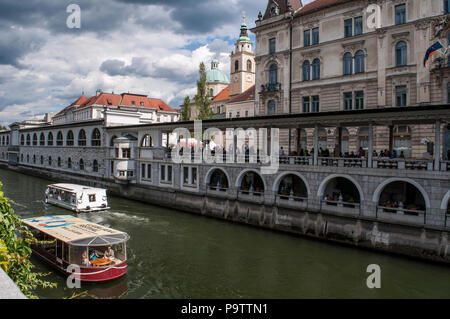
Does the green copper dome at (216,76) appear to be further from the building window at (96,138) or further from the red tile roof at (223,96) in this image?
the building window at (96,138)

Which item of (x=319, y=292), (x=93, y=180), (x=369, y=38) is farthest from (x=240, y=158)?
(x=93, y=180)

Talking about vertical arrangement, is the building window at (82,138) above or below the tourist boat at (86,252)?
above

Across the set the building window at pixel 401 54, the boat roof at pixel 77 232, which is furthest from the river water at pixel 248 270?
the building window at pixel 401 54

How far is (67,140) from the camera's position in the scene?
62.2 metres

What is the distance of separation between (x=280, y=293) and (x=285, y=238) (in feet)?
30.8

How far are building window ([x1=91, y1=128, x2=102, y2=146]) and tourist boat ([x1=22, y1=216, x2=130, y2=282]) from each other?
32060 millimetres

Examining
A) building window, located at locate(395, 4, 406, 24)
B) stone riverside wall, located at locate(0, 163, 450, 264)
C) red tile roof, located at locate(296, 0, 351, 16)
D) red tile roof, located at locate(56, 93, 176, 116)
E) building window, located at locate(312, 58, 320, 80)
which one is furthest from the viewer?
red tile roof, located at locate(56, 93, 176, 116)

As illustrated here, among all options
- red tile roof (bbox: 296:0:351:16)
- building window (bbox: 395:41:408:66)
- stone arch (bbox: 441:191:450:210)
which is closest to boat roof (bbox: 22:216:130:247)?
stone arch (bbox: 441:191:450:210)

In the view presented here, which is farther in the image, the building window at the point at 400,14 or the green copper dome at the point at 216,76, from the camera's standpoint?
the green copper dome at the point at 216,76

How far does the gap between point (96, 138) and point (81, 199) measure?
21425 mm

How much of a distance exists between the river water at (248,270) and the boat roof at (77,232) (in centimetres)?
195

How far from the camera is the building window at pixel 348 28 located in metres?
38.3

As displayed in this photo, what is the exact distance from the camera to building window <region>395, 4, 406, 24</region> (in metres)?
34.4

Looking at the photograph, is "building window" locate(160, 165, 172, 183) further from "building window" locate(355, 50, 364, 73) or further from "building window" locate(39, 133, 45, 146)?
"building window" locate(39, 133, 45, 146)
